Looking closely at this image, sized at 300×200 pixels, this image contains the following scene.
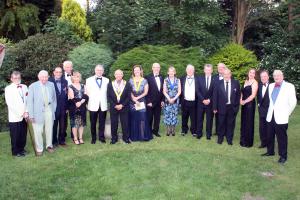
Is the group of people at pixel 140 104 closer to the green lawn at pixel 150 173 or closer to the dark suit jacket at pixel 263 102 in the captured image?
the dark suit jacket at pixel 263 102

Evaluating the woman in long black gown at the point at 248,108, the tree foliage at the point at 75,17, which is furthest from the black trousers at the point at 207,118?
the tree foliage at the point at 75,17

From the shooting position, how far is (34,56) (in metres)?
16.2

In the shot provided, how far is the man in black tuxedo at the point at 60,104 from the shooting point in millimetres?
9922

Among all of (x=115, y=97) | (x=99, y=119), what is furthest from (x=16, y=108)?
(x=115, y=97)

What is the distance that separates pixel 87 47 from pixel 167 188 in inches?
357

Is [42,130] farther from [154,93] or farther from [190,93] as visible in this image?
[190,93]

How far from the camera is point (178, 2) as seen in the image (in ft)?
57.4

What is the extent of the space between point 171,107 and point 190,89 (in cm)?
62

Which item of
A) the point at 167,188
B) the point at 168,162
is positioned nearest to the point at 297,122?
the point at 168,162

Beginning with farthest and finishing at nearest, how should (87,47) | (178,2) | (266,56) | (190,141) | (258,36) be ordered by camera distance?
(258,36) → (266,56) → (178,2) → (87,47) → (190,141)

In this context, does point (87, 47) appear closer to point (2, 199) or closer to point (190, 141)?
point (190, 141)

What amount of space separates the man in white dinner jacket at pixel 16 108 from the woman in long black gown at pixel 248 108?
4773 mm

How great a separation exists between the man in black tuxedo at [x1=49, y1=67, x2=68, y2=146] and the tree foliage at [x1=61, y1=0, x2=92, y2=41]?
8.18 meters

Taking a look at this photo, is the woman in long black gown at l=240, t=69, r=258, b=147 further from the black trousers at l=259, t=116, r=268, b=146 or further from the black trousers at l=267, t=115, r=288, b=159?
the black trousers at l=267, t=115, r=288, b=159
